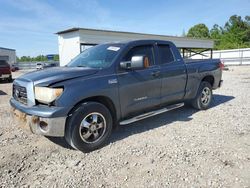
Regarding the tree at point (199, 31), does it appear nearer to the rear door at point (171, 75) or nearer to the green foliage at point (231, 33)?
the green foliage at point (231, 33)

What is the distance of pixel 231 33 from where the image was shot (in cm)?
5762

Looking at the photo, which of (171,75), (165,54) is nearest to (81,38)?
(165,54)

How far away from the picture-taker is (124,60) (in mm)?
4359

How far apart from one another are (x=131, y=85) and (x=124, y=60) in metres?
0.51

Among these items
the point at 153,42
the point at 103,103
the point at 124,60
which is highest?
the point at 153,42

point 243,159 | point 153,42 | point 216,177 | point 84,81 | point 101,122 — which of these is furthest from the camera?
point 153,42

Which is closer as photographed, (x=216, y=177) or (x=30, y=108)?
(x=216, y=177)

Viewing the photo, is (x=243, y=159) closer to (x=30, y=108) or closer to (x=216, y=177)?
(x=216, y=177)

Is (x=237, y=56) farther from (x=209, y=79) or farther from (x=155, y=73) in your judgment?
(x=155, y=73)

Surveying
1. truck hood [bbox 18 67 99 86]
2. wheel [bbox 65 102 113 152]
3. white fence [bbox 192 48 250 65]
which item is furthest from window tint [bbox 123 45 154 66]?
white fence [bbox 192 48 250 65]

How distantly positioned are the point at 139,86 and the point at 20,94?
220 cm

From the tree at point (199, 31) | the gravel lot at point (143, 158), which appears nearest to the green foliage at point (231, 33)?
the tree at point (199, 31)

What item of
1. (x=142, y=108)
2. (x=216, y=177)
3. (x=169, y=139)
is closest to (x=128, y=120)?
(x=142, y=108)

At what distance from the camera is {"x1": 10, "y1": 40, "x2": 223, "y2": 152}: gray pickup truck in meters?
3.53
